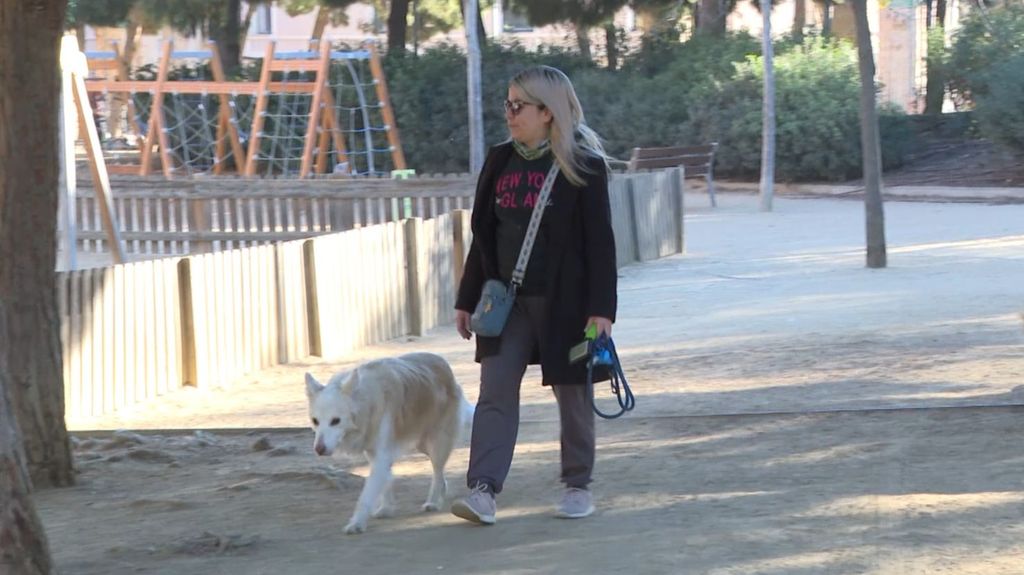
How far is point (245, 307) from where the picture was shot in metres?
11.2

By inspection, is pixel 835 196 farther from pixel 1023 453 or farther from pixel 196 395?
pixel 1023 453

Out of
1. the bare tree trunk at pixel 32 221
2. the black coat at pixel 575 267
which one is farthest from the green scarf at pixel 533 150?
the bare tree trunk at pixel 32 221

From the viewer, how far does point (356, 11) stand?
5694cm

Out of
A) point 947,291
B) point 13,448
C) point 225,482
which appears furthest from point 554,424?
point 947,291

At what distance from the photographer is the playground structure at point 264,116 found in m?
27.2

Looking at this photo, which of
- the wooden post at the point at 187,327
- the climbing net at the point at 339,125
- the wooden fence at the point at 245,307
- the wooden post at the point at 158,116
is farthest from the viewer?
the climbing net at the point at 339,125

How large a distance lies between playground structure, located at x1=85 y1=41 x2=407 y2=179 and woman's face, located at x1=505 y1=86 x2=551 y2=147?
19808 mm

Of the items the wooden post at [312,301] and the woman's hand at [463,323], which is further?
the wooden post at [312,301]

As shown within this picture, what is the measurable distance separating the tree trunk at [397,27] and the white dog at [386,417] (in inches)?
1201

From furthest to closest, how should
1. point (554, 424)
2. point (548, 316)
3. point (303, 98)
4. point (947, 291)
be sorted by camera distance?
point (303, 98) → point (947, 291) → point (554, 424) → point (548, 316)

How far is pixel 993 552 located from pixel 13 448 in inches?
128

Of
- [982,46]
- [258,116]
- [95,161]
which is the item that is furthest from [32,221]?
[982,46]

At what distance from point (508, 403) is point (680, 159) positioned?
2093 centimetres

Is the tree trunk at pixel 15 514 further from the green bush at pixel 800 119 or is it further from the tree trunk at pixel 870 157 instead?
the green bush at pixel 800 119
